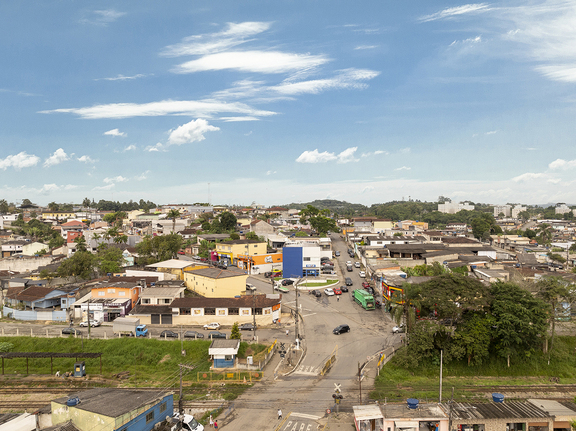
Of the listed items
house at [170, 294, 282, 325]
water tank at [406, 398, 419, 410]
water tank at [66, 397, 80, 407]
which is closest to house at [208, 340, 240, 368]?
house at [170, 294, 282, 325]

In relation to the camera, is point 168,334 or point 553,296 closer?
point 553,296

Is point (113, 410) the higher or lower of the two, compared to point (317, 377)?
higher

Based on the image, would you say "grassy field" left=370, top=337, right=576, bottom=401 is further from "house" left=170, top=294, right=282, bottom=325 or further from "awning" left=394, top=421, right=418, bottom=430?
"house" left=170, top=294, right=282, bottom=325

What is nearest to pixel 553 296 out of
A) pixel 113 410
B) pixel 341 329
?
pixel 341 329

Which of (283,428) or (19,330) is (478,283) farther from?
(19,330)

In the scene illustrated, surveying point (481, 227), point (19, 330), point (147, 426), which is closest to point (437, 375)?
point (147, 426)

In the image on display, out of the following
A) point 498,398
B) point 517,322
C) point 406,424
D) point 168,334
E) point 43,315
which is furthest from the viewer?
point 43,315

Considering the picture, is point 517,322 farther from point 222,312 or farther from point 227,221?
point 227,221
